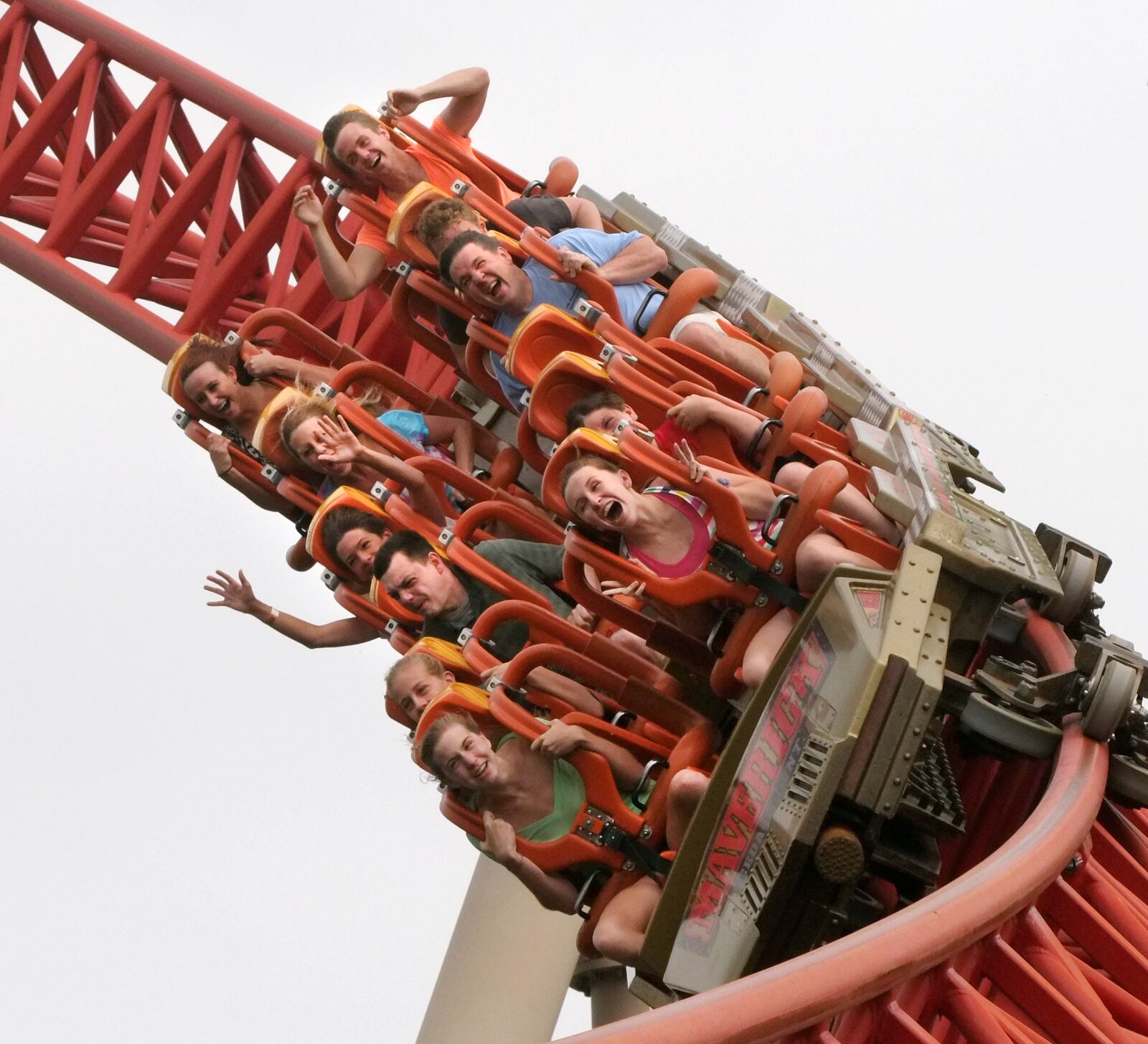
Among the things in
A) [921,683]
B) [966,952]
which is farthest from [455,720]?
[966,952]

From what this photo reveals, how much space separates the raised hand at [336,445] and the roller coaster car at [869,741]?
1.44 metres

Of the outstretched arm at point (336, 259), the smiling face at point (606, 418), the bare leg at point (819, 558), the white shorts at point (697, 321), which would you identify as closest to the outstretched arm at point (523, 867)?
the bare leg at point (819, 558)

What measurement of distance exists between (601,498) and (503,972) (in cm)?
255

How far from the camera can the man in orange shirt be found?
611cm

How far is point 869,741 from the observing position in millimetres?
4238

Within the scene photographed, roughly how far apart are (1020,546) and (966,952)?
1.20 meters

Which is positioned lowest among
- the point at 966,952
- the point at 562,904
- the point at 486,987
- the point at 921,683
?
the point at 486,987

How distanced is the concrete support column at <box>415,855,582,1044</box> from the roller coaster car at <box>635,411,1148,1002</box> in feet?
7.02

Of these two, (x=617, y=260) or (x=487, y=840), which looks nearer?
(x=487, y=840)

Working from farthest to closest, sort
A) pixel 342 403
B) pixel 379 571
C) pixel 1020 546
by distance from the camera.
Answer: pixel 342 403 → pixel 379 571 → pixel 1020 546

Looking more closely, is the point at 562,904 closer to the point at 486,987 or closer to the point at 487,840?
the point at 487,840

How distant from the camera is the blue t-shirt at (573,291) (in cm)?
588

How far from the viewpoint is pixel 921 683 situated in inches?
167

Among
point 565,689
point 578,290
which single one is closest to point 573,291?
point 578,290
